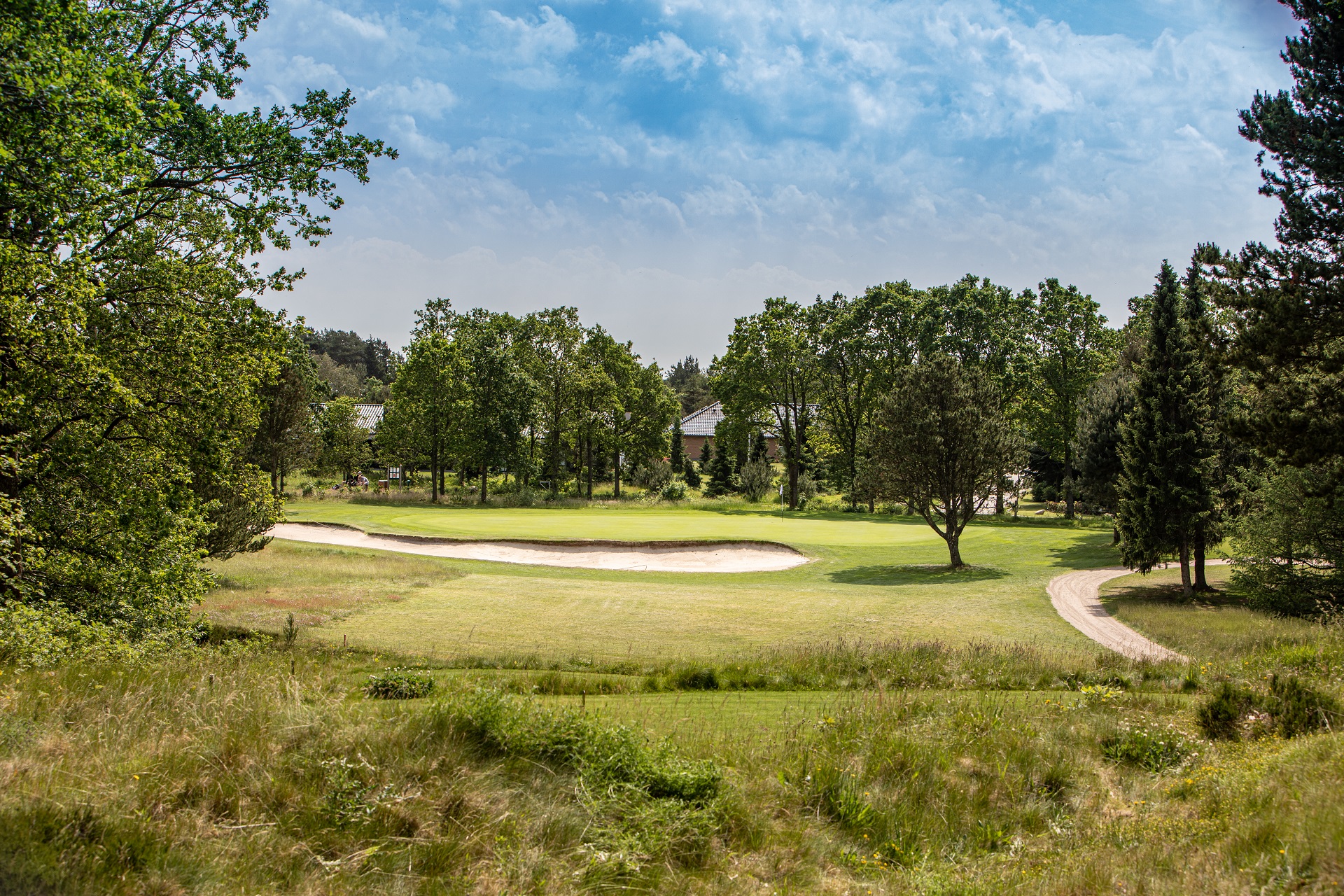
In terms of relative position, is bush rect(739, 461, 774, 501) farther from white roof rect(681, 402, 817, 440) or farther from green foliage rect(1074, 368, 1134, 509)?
white roof rect(681, 402, 817, 440)

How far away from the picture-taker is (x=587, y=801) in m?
4.91

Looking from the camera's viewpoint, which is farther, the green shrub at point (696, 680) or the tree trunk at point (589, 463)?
the tree trunk at point (589, 463)

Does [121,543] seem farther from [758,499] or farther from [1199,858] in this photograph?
[758,499]

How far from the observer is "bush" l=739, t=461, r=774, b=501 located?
54688 mm

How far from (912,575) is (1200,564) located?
29.1 ft

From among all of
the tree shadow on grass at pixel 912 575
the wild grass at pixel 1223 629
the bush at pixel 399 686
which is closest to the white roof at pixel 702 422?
the tree shadow on grass at pixel 912 575

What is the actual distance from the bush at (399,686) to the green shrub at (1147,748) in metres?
6.85

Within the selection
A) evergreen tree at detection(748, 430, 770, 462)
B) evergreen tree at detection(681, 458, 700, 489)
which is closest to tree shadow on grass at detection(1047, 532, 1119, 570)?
evergreen tree at detection(748, 430, 770, 462)

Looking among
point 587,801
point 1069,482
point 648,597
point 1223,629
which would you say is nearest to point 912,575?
point 1223,629

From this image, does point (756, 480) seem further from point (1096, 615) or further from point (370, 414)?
point (370, 414)

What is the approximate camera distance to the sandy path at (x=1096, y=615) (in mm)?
14984

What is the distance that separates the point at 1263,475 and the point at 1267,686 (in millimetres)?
17307

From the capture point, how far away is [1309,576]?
18.8 m

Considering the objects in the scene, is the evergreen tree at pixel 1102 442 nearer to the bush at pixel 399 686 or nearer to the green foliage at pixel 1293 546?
the green foliage at pixel 1293 546
